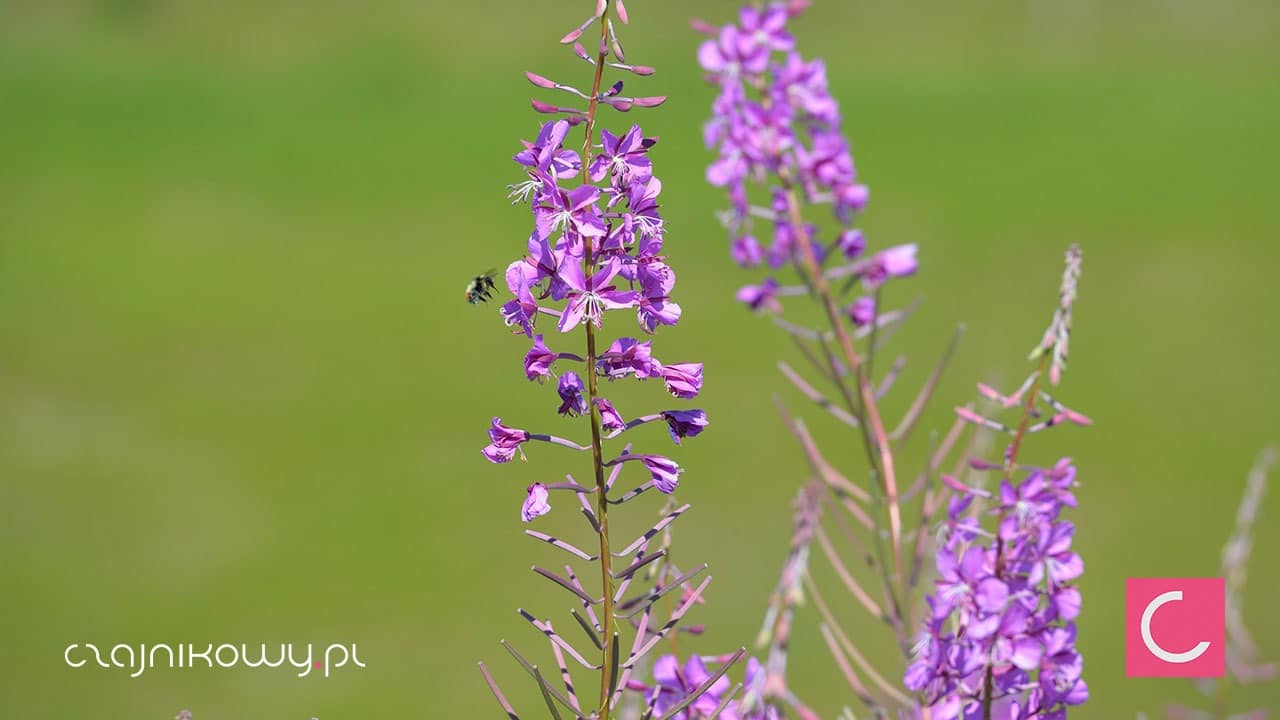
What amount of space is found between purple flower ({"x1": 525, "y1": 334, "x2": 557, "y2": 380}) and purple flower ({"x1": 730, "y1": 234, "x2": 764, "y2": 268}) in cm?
48

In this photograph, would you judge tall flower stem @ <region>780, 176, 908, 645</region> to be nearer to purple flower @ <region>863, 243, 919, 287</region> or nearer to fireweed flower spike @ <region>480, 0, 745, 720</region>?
purple flower @ <region>863, 243, 919, 287</region>

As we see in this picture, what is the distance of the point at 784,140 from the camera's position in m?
0.99

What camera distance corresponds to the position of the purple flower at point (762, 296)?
107 centimetres

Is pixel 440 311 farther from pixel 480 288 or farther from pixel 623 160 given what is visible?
pixel 623 160

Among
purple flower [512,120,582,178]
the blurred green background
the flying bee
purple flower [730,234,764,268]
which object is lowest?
purple flower [512,120,582,178]

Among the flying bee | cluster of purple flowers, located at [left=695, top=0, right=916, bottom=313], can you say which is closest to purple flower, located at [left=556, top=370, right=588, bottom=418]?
cluster of purple flowers, located at [left=695, top=0, right=916, bottom=313]

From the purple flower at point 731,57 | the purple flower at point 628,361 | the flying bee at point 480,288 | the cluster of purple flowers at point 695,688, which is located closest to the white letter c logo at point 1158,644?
the cluster of purple flowers at point 695,688

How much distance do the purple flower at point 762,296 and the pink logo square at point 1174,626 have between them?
0.39 m

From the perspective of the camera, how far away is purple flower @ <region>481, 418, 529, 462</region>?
0.62 meters

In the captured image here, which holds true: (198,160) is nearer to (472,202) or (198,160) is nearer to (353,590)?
(472,202)

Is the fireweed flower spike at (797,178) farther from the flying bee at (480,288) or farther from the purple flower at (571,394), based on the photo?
the purple flower at (571,394)

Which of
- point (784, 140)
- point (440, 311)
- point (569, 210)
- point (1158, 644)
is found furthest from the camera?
point (440, 311)

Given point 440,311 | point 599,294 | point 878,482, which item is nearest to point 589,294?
point 599,294

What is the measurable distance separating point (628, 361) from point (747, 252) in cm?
49
